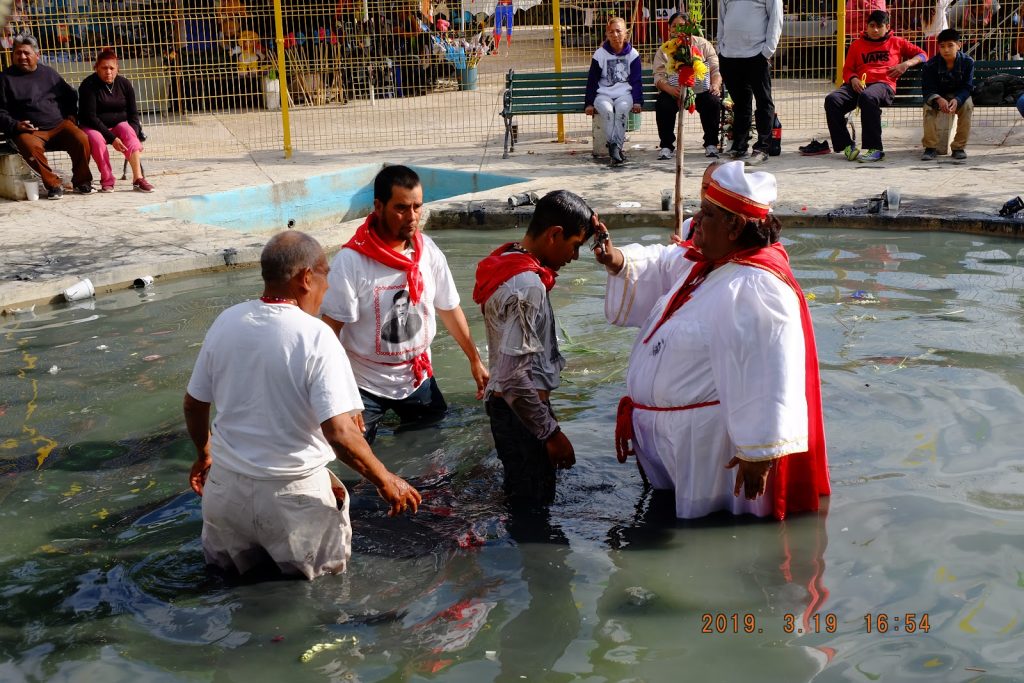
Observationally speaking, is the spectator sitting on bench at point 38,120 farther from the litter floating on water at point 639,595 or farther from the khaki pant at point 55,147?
the litter floating on water at point 639,595

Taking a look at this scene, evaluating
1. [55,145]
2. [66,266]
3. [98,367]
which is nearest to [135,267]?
[66,266]

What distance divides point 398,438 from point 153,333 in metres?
3.03

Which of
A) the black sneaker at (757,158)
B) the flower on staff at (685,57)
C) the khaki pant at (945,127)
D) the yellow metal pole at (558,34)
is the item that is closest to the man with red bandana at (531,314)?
the flower on staff at (685,57)

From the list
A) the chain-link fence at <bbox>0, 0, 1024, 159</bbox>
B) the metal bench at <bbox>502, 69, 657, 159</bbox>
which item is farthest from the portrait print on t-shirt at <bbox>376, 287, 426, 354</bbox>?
the chain-link fence at <bbox>0, 0, 1024, 159</bbox>

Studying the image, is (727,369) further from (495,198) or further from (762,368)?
(495,198)

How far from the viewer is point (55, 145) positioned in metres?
13.3

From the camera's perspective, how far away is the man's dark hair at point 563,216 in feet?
14.9

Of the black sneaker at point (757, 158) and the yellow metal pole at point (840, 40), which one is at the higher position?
the yellow metal pole at point (840, 40)

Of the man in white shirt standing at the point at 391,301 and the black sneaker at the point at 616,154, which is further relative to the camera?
the black sneaker at the point at 616,154

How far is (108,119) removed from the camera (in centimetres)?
1369

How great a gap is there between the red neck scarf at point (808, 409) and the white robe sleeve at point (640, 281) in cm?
21

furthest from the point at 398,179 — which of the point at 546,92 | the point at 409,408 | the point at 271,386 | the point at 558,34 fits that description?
the point at 558,34

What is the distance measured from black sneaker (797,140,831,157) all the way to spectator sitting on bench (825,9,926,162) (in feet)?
0.37

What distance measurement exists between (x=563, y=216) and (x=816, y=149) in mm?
10530
